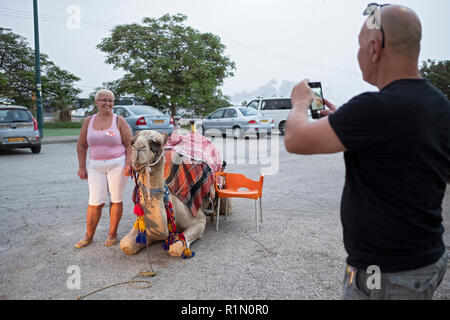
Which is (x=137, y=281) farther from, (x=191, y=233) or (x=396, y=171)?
(x=396, y=171)

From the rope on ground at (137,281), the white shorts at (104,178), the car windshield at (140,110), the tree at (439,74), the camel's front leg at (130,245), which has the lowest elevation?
the rope on ground at (137,281)

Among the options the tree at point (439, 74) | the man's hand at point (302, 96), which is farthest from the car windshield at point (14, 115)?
the tree at point (439, 74)

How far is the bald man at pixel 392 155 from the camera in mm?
1341

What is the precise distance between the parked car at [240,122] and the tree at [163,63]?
8.96 meters

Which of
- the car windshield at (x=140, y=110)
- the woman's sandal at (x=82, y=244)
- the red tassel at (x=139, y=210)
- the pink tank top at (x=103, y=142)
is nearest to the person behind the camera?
the red tassel at (x=139, y=210)

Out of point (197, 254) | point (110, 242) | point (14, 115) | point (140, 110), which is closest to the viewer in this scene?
point (197, 254)

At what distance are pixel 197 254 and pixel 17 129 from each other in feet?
35.1

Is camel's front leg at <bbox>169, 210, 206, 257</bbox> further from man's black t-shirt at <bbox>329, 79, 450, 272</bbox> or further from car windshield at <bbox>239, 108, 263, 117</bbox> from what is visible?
car windshield at <bbox>239, 108, 263, 117</bbox>

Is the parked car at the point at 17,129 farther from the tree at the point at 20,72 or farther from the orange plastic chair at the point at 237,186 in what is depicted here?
the tree at the point at 20,72

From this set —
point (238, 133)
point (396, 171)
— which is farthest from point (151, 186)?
point (238, 133)

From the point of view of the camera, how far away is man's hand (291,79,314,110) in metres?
1.56

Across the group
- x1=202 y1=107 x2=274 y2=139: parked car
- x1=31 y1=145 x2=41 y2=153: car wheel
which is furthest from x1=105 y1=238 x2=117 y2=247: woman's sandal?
x1=202 y1=107 x2=274 y2=139: parked car

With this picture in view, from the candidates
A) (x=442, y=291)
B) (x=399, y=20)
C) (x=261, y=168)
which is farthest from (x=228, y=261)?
(x=261, y=168)

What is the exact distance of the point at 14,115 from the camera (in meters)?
12.5
